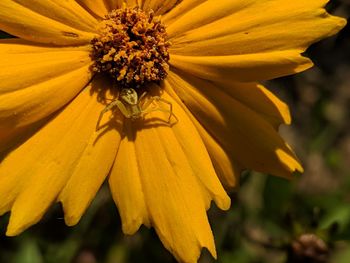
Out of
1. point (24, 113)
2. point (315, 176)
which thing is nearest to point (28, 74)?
point (24, 113)

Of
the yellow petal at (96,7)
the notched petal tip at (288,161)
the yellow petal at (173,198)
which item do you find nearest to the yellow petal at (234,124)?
the notched petal tip at (288,161)

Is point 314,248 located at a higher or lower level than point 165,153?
lower

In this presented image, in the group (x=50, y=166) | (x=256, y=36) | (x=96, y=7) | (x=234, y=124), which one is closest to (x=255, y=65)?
(x=256, y=36)

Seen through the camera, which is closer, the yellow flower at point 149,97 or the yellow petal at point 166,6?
the yellow flower at point 149,97

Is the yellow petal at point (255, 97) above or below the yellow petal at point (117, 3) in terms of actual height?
below

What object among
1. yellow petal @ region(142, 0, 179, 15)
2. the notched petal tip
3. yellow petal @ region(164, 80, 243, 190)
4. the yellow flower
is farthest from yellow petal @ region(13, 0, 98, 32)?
the notched petal tip

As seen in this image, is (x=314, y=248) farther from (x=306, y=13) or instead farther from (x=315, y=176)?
(x=315, y=176)

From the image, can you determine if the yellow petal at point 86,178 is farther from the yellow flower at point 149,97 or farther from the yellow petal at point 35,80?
the yellow petal at point 35,80

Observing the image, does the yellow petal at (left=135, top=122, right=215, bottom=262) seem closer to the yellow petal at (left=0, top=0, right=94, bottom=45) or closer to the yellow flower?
the yellow flower
